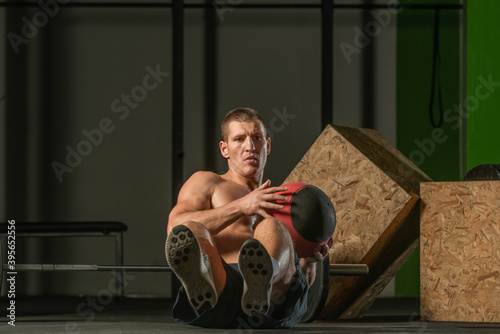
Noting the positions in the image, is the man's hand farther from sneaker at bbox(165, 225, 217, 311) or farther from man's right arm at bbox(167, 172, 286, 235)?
sneaker at bbox(165, 225, 217, 311)

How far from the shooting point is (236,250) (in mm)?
2967

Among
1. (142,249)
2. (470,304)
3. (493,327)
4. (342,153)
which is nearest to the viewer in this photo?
(493,327)

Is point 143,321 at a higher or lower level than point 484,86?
lower

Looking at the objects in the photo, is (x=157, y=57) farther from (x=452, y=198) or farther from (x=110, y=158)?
(x=452, y=198)

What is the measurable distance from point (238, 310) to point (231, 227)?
1.23 ft

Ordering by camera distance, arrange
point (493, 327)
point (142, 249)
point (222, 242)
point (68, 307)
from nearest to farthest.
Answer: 1. point (222, 242)
2. point (493, 327)
3. point (68, 307)
4. point (142, 249)

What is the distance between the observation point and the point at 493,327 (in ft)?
11.1

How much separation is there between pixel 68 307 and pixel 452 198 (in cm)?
266

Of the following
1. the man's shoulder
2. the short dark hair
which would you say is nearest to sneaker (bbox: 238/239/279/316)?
the man's shoulder

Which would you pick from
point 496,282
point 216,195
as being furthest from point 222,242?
point 496,282

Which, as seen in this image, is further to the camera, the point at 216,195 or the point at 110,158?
the point at 110,158

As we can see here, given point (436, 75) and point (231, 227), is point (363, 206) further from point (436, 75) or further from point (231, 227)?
point (436, 75)

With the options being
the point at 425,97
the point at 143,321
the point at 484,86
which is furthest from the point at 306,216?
the point at 425,97

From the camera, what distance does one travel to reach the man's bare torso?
2965mm
